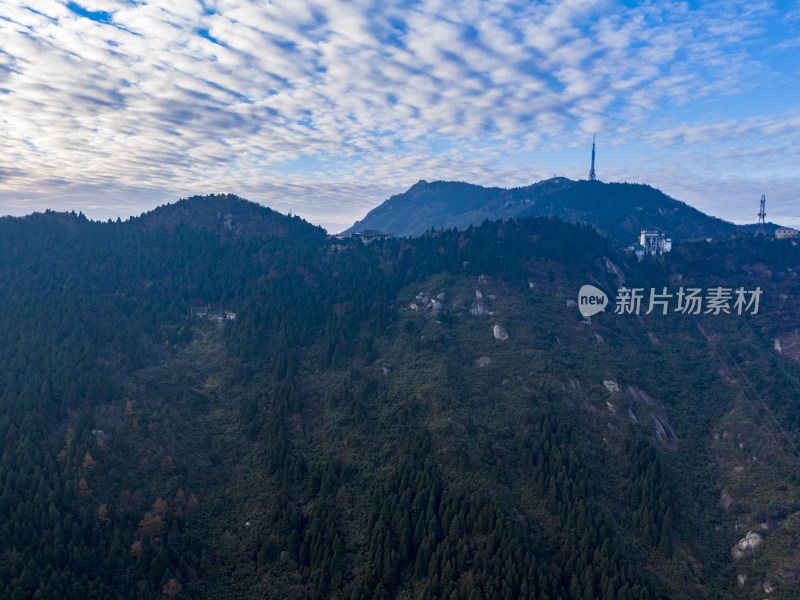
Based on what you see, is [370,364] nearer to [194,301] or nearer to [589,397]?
[589,397]

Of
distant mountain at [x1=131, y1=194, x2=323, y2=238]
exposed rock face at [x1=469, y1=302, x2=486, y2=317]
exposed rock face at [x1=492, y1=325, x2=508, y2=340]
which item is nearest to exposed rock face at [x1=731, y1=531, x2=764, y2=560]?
exposed rock face at [x1=492, y1=325, x2=508, y2=340]

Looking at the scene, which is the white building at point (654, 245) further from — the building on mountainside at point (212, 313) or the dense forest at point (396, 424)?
the building on mountainside at point (212, 313)

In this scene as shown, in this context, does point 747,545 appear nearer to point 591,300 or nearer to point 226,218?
point 591,300

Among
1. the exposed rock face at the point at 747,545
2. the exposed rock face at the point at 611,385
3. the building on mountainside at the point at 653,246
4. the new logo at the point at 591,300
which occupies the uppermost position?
the building on mountainside at the point at 653,246

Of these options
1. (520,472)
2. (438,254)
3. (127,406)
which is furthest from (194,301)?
(520,472)

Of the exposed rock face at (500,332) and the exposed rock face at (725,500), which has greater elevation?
the exposed rock face at (500,332)

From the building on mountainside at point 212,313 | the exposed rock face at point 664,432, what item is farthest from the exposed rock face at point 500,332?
the building on mountainside at point 212,313

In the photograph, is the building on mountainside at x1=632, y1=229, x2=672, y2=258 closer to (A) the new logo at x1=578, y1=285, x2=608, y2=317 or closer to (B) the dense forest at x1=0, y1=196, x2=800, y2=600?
(B) the dense forest at x1=0, y1=196, x2=800, y2=600
